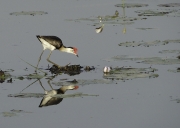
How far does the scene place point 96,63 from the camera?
55.9 ft

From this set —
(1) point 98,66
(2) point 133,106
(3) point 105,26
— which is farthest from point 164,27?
(2) point 133,106

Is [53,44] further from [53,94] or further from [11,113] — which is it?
[11,113]

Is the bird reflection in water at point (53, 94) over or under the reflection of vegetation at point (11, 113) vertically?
under

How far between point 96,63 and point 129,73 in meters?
1.46

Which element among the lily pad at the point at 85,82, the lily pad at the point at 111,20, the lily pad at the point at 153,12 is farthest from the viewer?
the lily pad at the point at 153,12

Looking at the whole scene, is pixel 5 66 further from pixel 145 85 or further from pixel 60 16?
pixel 60 16

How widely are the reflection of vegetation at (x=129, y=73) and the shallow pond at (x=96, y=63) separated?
0.9 inches

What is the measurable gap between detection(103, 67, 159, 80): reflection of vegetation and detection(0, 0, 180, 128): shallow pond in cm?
2

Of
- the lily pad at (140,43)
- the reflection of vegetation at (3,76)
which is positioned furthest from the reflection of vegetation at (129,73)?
the lily pad at (140,43)

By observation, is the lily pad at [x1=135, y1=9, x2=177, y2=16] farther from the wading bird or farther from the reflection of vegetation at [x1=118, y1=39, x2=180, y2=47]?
the wading bird

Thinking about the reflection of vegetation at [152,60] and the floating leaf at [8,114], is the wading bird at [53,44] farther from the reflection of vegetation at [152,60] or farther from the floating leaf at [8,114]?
the floating leaf at [8,114]

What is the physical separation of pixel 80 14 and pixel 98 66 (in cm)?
619

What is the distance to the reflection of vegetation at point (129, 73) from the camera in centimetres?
1555

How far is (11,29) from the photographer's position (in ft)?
67.2
